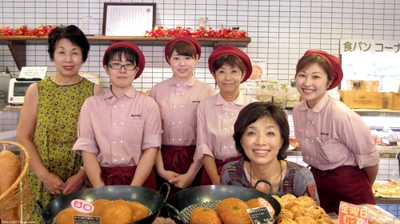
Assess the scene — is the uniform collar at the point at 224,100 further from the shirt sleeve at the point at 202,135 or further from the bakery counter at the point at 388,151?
the bakery counter at the point at 388,151

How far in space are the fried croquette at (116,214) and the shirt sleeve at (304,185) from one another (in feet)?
3.23

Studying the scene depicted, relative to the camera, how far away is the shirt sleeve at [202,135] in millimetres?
2395

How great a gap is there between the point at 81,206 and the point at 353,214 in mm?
1045

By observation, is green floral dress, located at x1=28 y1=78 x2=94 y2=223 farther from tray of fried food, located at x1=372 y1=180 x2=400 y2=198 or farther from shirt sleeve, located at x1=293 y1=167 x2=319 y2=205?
tray of fried food, located at x1=372 y1=180 x2=400 y2=198

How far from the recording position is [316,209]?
1.47 m

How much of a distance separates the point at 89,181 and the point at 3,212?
1210mm

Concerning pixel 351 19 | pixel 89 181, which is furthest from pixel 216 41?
pixel 89 181

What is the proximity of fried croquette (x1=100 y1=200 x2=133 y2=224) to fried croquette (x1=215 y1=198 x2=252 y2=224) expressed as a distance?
1.09ft

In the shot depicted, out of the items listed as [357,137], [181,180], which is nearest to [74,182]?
[181,180]

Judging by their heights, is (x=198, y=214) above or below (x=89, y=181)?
above

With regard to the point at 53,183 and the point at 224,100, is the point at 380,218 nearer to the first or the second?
the point at 224,100

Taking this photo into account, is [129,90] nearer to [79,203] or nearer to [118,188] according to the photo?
[118,188]

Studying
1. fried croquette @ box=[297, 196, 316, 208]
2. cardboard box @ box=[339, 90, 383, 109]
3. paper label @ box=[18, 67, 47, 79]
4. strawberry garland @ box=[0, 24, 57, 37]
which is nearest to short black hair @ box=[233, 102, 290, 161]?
fried croquette @ box=[297, 196, 316, 208]

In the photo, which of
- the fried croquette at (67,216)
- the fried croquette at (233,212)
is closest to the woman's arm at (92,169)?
the fried croquette at (67,216)
